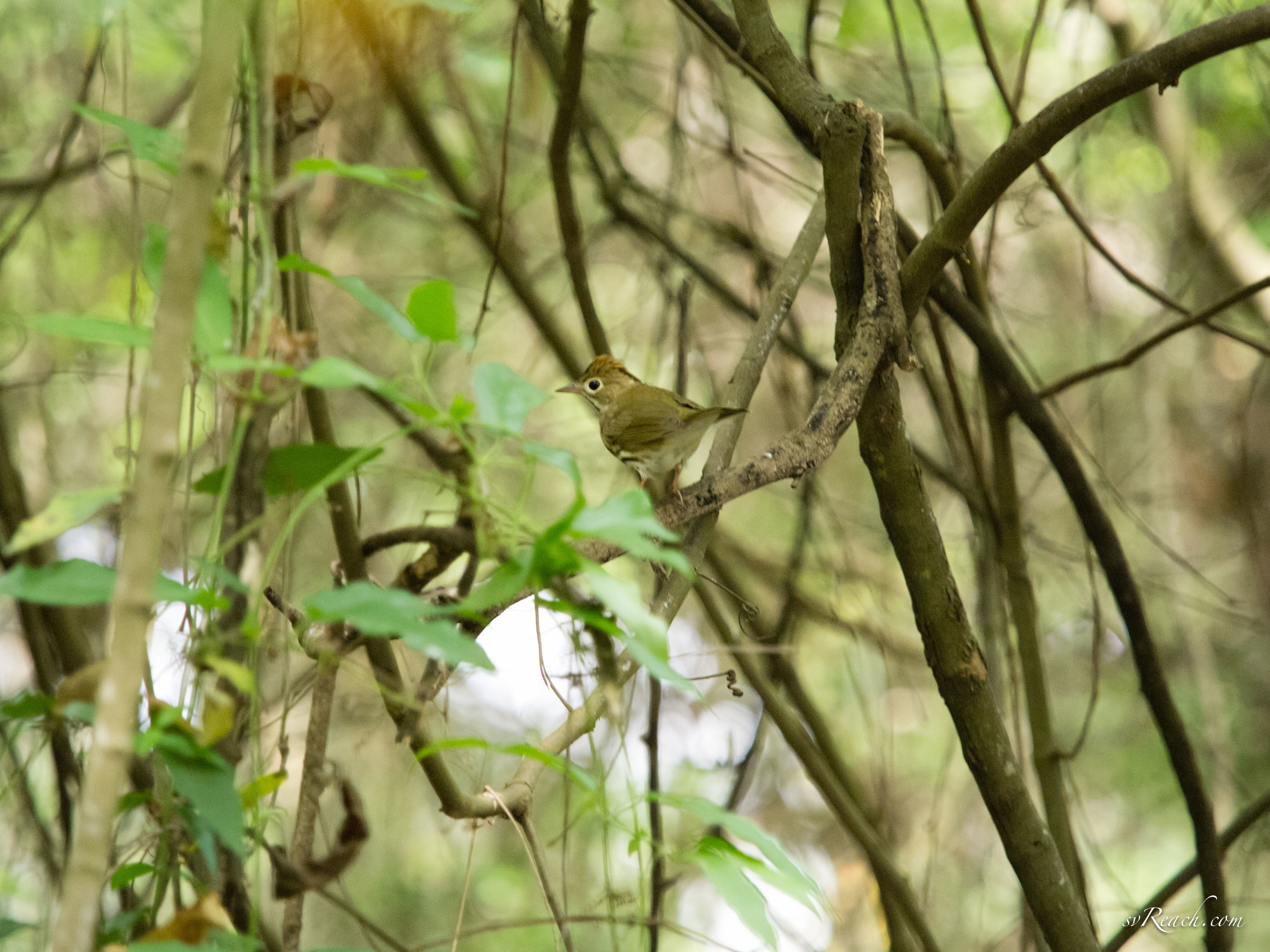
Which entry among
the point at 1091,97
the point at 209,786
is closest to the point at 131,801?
the point at 209,786

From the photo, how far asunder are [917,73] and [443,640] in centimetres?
387

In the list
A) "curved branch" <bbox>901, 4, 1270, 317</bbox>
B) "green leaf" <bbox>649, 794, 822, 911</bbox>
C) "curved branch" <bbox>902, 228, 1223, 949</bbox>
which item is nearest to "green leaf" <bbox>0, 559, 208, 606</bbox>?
"green leaf" <bbox>649, 794, 822, 911</bbox>

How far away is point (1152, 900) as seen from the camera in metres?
2.45

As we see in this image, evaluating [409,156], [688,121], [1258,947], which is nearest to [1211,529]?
[1258,947]

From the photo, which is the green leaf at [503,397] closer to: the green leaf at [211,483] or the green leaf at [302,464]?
the green leaf at [302,464]

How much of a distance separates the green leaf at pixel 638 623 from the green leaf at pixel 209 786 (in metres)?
0.31

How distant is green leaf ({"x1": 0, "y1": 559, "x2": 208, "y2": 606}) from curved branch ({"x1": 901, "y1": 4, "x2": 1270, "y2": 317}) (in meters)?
1.33

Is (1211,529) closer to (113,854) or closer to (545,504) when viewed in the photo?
(545,504)

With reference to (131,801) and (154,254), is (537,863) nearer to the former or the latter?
(131,801)

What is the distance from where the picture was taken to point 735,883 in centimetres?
95

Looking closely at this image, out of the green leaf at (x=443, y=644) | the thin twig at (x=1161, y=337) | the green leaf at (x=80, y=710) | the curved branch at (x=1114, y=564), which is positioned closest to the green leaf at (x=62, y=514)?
the green leaf at (x=80, y=710)

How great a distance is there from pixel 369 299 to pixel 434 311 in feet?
0.22

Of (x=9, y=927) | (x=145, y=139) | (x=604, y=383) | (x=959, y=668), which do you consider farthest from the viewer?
(x=604, y=383)

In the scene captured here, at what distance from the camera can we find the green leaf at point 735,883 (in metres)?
0.92
